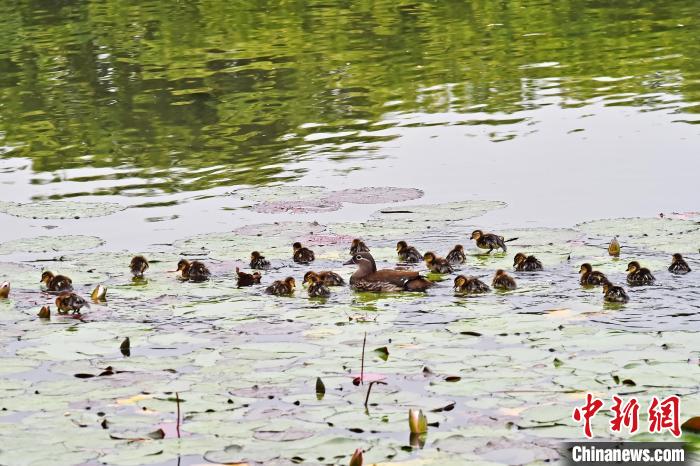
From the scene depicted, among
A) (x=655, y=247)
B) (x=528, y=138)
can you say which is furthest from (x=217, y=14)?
(x=655, y=247)

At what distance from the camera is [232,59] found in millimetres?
31484

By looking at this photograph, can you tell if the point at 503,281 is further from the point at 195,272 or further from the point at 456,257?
the point at 195,272

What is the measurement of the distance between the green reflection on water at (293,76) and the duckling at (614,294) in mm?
8291

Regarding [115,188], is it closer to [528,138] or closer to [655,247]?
[528,138]

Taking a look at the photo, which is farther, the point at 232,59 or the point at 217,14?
the point at 217,14

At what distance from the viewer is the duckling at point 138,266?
43.5 feet

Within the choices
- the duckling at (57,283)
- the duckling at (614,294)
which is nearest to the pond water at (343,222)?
the duckling at (614,294)

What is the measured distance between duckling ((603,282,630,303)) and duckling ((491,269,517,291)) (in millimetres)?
980

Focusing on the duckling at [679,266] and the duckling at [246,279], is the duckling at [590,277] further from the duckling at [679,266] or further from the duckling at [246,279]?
Answer: the duckling at [246,279]

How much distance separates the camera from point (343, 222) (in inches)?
616

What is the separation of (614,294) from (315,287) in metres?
2.65

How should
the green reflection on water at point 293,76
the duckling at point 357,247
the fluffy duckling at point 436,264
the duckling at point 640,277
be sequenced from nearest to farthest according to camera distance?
the duckling at point 640,277 < the fluffy duckling at point 436,264 < the duckling at point 357,247 < the green reflection on water at point 293,76

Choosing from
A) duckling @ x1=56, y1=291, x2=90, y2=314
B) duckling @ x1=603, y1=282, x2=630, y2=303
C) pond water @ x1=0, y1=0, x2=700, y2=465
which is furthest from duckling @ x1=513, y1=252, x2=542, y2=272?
duckling @ x1=56, y1=291, x2=90, y2=314

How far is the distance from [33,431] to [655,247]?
6.75m
